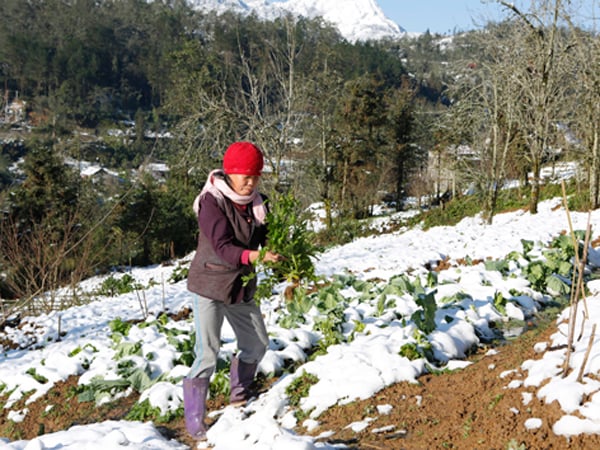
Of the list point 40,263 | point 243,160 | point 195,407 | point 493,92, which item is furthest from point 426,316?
point 493,92

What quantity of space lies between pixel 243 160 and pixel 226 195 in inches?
10.4

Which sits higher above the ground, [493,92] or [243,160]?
[493,92]

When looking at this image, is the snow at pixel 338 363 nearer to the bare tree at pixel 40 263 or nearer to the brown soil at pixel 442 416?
the brown soil at pixel 442 416

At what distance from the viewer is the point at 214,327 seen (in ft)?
10.9

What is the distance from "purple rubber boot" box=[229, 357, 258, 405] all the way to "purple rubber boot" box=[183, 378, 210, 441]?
0.42 m

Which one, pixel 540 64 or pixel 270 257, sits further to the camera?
pixel 540 64

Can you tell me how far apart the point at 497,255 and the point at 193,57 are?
41.9 metres

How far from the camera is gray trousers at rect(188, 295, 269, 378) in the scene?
10.8ft

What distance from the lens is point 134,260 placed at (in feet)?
91.0

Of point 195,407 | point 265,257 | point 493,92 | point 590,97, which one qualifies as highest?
point 493,92

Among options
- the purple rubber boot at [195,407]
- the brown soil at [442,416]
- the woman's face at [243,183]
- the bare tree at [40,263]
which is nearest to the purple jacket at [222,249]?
the woman's face at [243,183]

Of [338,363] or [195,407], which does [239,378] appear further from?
[338,363]

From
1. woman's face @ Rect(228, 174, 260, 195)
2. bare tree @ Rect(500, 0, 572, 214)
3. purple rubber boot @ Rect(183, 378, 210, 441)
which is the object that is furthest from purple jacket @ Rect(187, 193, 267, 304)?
bare tree @ Rect(500, 0, 572, 214)

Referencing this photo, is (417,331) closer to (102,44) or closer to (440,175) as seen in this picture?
(440,175)
